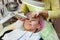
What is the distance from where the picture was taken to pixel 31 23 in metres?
1.08

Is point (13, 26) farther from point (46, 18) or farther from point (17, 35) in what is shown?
point (46, 18)

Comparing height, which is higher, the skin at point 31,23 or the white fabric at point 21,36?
the skin at point 31,23

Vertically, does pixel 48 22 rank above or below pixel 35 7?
below

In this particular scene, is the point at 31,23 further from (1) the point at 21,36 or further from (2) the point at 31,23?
(1) the point at 21,36

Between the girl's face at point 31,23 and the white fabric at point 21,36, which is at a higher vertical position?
the girl's face at point 31,23

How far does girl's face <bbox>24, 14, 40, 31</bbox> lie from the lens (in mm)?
1061

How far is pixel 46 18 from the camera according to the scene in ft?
3.78

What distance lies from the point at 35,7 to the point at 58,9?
7.7 inches

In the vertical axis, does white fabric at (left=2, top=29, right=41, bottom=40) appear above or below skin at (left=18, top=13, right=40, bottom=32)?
below

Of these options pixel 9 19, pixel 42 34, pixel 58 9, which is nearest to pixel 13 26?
pixel 9 19

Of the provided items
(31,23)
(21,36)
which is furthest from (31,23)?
(21,36)

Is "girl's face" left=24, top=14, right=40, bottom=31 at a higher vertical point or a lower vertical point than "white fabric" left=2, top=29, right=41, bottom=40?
higher

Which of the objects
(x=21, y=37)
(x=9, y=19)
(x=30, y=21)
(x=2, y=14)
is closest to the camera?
(x=21, y=37)

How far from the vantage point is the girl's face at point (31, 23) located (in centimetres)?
106
